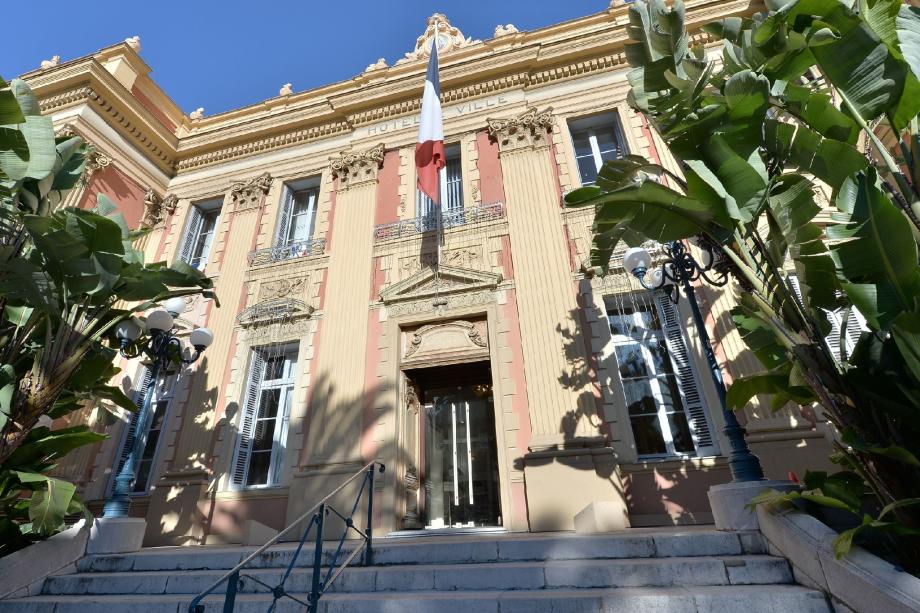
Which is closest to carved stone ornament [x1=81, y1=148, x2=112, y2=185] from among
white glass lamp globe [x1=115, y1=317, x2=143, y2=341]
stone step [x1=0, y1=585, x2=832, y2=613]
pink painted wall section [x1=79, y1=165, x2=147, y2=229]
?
pink painted wall section [x1=79, y1=165, x2=147, y2=229]

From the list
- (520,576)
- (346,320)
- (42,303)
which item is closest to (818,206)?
(520,576)

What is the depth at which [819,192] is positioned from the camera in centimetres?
711

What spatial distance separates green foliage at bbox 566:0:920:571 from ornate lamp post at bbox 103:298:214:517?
229 inches

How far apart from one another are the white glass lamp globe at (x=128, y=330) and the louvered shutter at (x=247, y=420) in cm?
240

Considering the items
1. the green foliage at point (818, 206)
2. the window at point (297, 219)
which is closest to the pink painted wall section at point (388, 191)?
the window at point (297, 219)

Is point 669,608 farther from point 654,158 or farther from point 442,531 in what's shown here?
point 654,158

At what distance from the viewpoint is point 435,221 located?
8594mm

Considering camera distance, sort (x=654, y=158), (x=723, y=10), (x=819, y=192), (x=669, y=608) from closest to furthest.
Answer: (x=669, y=608)
(x=819, y=192)
(x=654, y=158)
(x=723, y=10)

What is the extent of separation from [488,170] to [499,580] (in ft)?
23.7

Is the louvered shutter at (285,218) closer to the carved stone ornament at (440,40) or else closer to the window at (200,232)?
the window at (200,232)

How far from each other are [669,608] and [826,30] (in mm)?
3967

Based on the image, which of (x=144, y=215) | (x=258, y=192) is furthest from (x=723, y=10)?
(x=144, y=215)

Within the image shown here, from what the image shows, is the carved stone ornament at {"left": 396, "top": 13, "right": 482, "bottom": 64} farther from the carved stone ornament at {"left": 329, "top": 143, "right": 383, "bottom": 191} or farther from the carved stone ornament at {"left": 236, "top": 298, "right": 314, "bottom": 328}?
the carved stone ornament at {"left": 236, "top": 298, "right": 314, "bottom": 328}

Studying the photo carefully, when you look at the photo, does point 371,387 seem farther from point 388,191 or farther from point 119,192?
point 119,192
